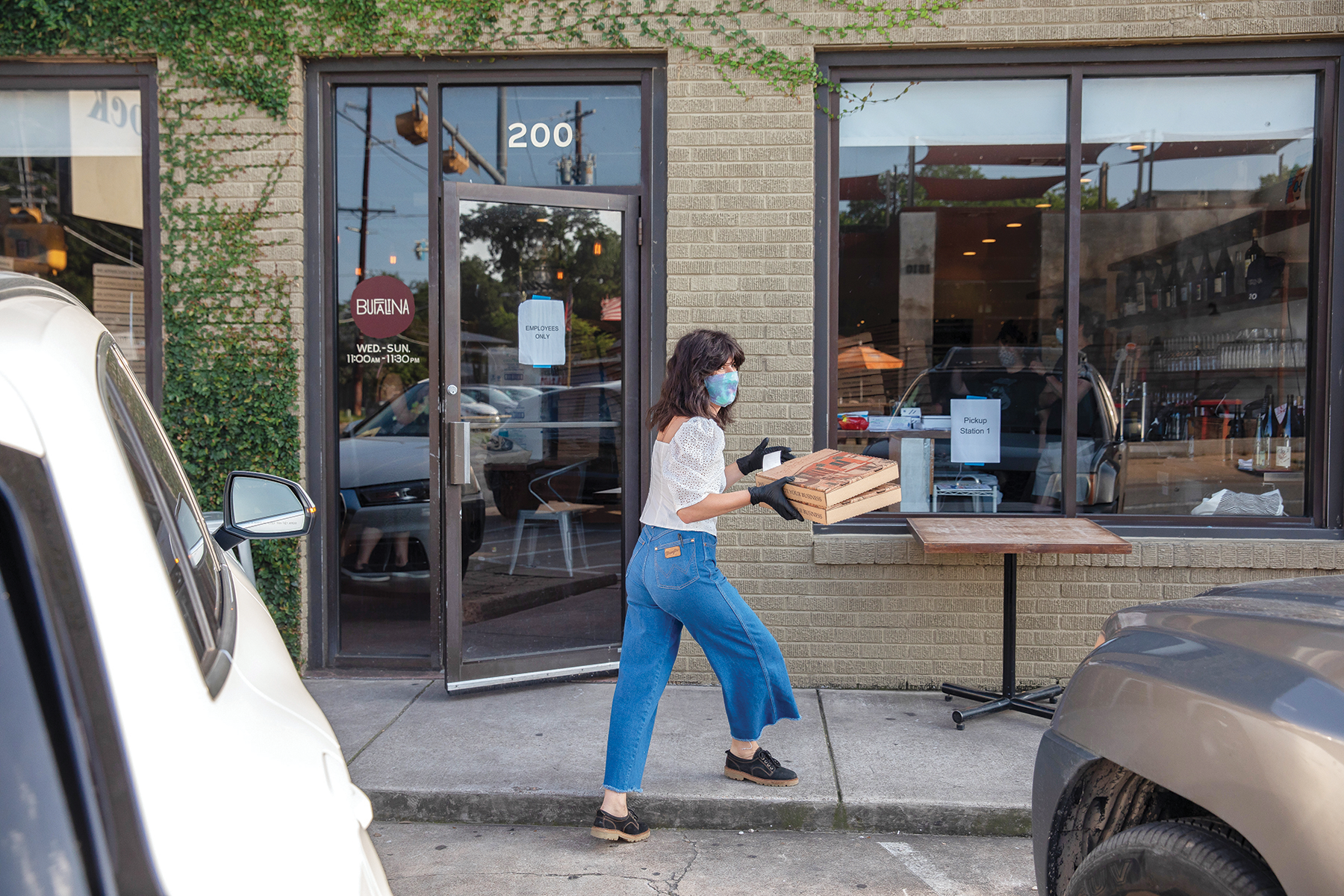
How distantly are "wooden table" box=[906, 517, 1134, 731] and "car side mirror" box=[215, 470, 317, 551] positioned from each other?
3.22 metres

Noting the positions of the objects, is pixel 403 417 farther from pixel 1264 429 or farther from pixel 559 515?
pixel 1264 429

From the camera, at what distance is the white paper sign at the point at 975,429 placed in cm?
586

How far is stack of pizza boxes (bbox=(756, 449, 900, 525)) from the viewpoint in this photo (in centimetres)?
343

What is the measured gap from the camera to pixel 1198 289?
5.82 m

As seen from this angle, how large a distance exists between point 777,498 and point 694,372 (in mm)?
574

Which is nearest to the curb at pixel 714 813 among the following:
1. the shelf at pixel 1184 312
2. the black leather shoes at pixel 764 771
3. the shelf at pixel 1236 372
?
the black leather shoes at pixel 764 771

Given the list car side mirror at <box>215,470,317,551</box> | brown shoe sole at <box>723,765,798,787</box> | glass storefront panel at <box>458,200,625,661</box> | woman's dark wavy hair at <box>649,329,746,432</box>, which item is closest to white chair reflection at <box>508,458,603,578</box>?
glass storefront panel at <box>458,200,625,661</box>

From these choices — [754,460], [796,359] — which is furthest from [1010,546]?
[796,359]

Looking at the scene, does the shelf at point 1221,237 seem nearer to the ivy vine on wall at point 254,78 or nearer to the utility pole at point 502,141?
the ivy vine on wall at point 254,78

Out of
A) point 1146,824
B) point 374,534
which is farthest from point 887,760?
point 374,534

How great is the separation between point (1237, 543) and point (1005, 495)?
1253mm

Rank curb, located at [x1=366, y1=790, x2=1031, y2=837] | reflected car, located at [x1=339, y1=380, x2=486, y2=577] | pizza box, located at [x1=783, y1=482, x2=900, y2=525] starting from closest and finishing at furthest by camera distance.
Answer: pizza box, located at [x1=783, y1=482, x2=900, y2=525], curb, located at [x1=366, y1=790, x2=1031, y2=837], reflected car, located at [x1=339, y1=380, x2=486, y2=577]

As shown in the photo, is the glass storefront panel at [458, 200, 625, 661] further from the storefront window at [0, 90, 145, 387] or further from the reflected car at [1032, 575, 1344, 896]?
the reflected car at [1032, 575, 1344, 896]

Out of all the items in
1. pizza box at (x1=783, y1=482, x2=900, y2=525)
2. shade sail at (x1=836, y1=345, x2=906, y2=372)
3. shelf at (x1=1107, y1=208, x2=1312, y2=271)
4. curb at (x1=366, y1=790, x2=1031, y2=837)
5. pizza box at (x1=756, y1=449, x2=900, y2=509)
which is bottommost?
curb at (x1=366, y1=790, x2=1031, y2=837)
